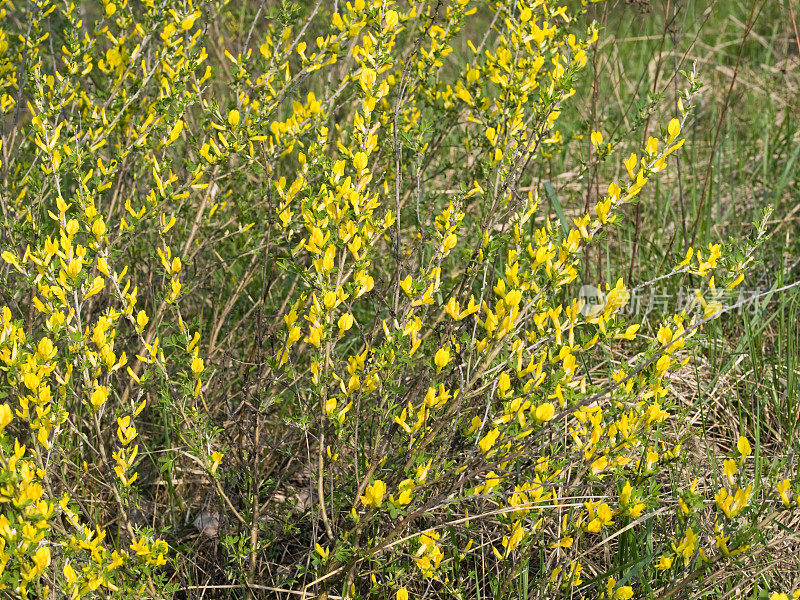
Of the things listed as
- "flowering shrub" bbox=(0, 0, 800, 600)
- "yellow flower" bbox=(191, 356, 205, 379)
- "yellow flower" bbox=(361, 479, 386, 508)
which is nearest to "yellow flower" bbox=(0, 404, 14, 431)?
"flowering shrub" bbox=(0, 0, 800, 600)

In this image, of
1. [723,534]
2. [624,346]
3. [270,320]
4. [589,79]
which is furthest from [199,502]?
[589,79]

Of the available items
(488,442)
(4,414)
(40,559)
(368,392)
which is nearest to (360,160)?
(368,392)

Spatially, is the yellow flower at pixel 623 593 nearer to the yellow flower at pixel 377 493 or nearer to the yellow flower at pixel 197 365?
the yellow flower at pixel 377 493

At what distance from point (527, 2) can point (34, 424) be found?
1.62 m

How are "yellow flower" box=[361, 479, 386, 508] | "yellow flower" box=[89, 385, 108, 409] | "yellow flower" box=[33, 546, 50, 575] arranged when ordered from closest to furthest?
"yellow flower" box=[33, 546, 50, 575] < "yellow flower" box=[361, 479, 386, 508] < "yellow flower" box=[89, 385, 108, 409]

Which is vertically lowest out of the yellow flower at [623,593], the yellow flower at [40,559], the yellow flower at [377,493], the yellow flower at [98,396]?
the yellow flower at [623,593]

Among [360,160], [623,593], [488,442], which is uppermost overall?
[360,160]

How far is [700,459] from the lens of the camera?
7.77ft

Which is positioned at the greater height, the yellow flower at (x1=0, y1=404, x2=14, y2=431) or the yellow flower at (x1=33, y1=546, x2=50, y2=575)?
the yellow flower at (x1=0, y1=404, x2=14, y2=431)

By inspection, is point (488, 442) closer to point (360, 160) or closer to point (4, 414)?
point (360, 160)

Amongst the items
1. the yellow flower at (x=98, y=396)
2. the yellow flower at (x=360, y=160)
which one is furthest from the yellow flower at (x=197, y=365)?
the yellow flower at (x=360, y=160)

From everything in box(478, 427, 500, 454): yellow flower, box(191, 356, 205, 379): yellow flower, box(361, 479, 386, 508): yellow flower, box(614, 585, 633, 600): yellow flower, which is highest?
box(191, 356, 205, 379): yellow flower

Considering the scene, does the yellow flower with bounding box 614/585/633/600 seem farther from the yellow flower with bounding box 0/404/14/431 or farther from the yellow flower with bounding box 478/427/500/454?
the yellow flower with bounding box 0/404/14/431

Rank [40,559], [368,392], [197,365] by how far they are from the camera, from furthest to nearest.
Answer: [368,392] → [197,365] → [40,559]
